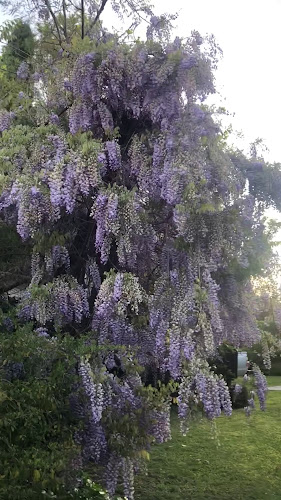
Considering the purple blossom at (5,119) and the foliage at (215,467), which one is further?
the foliage at (215,467)

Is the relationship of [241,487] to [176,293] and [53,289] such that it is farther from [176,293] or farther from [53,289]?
[53,289]

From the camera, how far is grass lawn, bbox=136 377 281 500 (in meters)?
6.31

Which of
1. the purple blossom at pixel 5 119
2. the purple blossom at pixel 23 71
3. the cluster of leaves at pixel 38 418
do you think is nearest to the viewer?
the cluster of leaves at pixel 38 418

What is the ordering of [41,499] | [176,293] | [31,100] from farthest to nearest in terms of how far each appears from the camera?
[31,100], [176,293], [41,499]

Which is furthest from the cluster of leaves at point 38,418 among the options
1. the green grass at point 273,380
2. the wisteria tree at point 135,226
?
the green grass at point 273,380

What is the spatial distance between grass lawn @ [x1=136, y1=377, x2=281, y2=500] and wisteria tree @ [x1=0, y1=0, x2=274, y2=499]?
31.4 inches

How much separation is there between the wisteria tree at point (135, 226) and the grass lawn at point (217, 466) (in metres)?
0.80

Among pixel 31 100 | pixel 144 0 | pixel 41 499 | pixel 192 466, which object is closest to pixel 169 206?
pixel 31 100

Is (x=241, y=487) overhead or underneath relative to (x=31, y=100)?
underneath

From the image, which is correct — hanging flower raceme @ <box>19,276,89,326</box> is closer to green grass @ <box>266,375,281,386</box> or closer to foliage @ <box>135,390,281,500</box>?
foliage @ <box>135,390,281,500</box>

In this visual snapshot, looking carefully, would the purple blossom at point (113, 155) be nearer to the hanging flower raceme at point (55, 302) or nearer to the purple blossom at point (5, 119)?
the hanging flower raceme at point (55, 302)

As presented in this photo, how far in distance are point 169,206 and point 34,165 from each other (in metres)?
1.40

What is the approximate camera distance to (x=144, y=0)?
7262mm

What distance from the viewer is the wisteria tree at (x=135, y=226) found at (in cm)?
446
